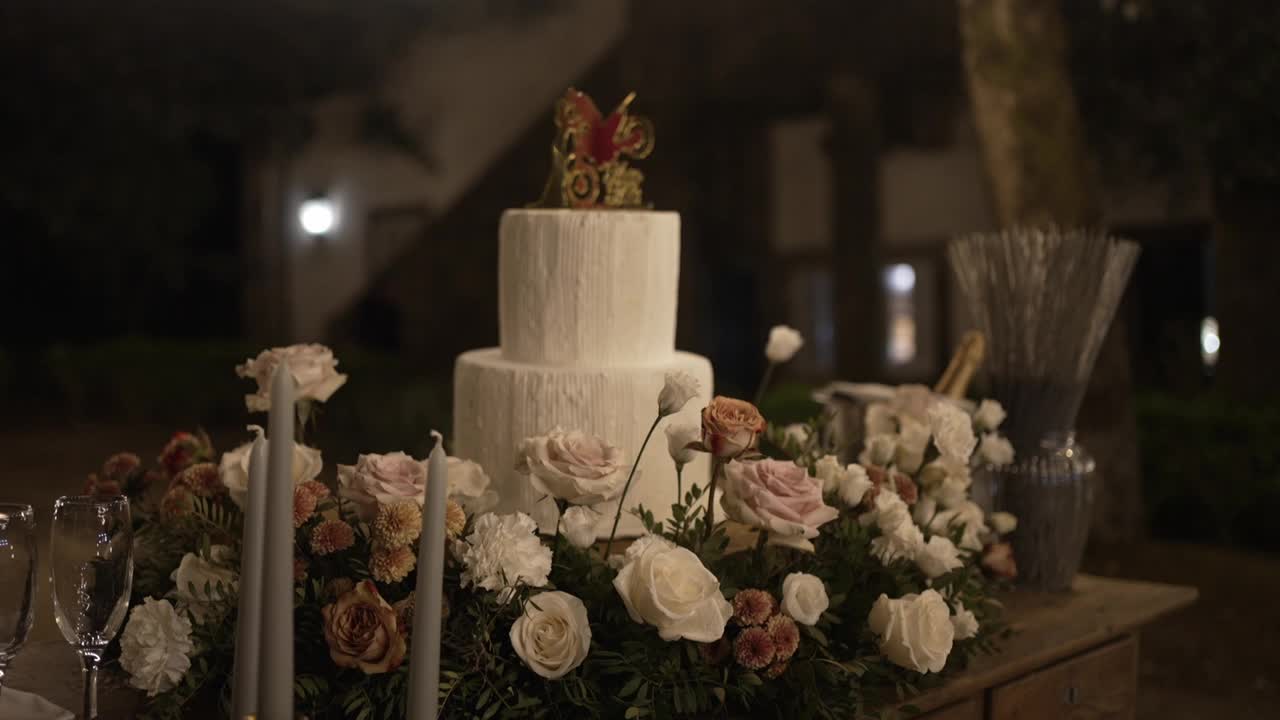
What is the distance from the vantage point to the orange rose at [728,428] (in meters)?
1.76

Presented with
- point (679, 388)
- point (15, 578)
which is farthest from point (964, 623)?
point (15, 578)

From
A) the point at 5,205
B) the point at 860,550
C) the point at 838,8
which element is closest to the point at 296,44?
the point at 5,205

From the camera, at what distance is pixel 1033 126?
5297mm

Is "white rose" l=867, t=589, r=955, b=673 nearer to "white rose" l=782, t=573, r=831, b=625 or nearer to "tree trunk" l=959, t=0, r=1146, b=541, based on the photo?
"white rose" l=782, t=573, r=831, b=625

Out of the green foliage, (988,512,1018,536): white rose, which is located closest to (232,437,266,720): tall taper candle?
(988,512,1018,536): white rose

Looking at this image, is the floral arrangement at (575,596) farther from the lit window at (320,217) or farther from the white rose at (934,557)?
the lit window at (320,217)

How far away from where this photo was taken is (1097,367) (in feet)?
17.7

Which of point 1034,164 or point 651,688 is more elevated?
point 1034,164

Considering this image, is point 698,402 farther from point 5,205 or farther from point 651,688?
point 5,205

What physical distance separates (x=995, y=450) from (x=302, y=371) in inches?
45.6

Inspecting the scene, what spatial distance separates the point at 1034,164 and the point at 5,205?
21.3ft

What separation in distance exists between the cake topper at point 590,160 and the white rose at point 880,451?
57 cm

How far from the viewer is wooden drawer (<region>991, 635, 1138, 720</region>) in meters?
2.15

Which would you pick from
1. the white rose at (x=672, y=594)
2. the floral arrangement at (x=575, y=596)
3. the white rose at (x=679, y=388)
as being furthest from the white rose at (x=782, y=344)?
the white rose at (x=672, y=594)
